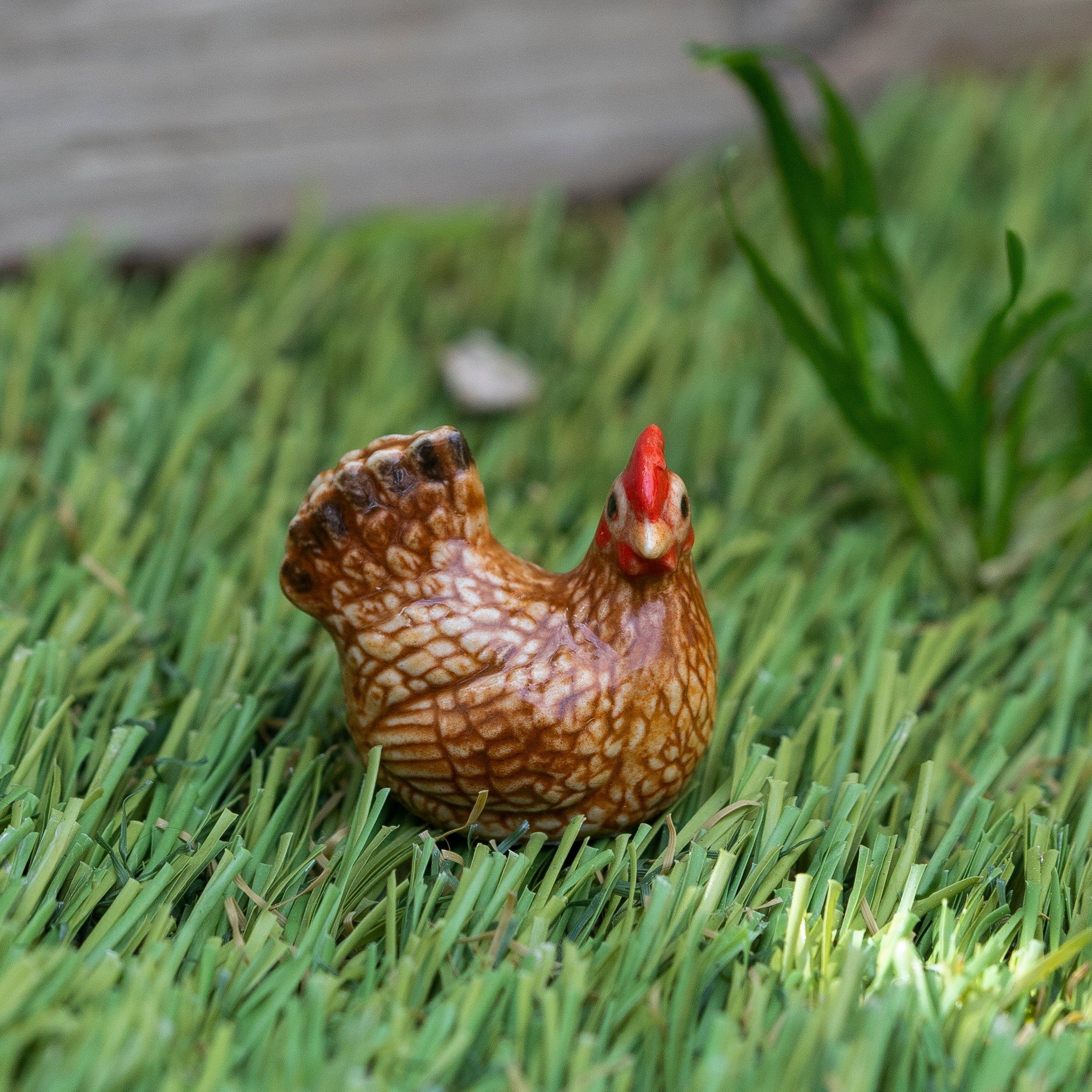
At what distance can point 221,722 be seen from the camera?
1.05 m

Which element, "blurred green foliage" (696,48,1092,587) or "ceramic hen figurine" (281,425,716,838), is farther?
"blurred green foliage" (696,48,1092,587)

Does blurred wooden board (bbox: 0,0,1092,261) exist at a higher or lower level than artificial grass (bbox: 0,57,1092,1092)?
higher

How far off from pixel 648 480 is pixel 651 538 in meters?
0.05

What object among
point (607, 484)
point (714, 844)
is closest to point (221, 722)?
point (714, 844)

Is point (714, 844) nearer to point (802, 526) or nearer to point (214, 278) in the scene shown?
point (802, 526)

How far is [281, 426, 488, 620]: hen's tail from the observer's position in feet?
3.04

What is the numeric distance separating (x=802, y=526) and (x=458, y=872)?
0.71m

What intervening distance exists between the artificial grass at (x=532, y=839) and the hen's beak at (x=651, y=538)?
0.25 meters

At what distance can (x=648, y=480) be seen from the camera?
88 centimetres

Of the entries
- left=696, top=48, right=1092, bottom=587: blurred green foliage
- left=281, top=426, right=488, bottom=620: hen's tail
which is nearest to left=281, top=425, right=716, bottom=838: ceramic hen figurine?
left=281, top=426, right=488, bottom=620: hen's tail

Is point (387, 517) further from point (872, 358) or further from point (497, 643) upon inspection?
point (872, 358)

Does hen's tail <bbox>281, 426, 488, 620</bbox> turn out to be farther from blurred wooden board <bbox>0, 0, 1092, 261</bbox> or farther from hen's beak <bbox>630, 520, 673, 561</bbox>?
blurred wooden board <bbox>0, 0, 1092, 261</bbox>

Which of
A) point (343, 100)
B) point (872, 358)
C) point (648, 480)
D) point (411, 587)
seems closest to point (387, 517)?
A: point (411, 587)

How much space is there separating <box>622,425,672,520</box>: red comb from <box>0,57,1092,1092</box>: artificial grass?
0.91 ft
